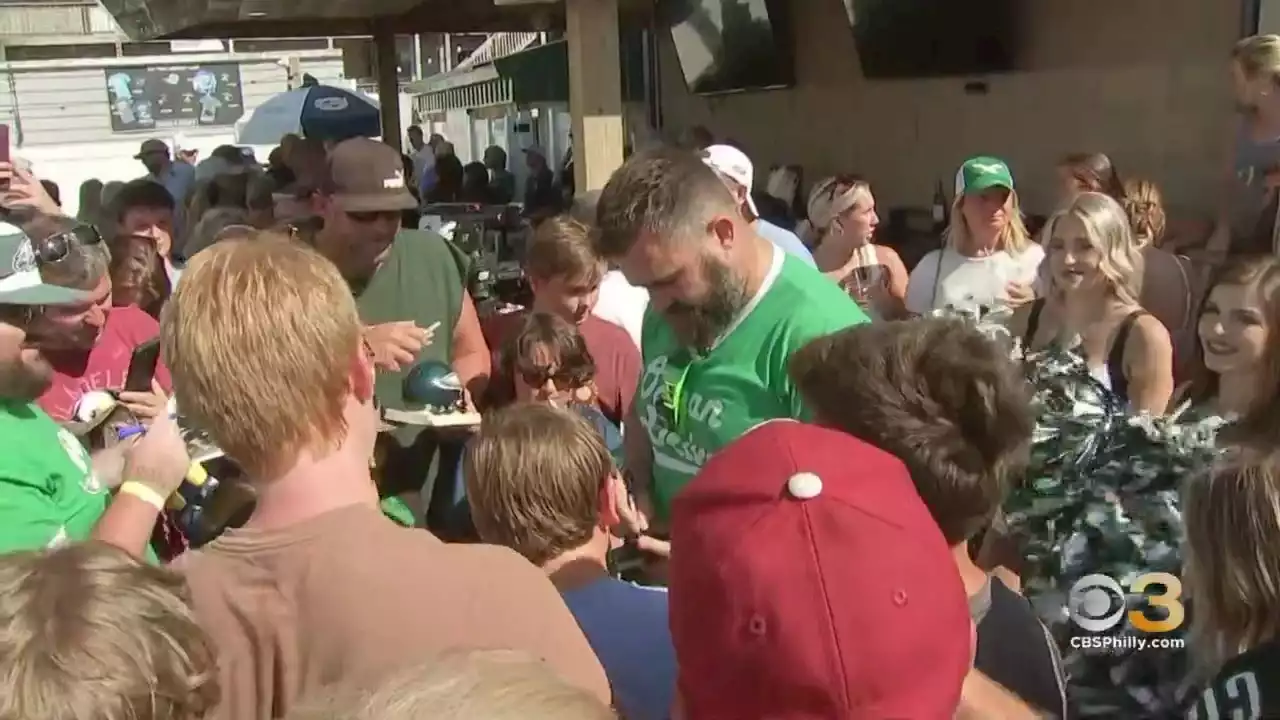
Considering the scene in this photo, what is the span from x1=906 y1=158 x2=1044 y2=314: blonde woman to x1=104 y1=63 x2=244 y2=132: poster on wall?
30.9 m

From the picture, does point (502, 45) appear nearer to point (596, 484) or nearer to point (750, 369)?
point (750, 369)

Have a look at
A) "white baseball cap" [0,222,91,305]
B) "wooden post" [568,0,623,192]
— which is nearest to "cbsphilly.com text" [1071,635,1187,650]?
"white baseball cap" [0,222,91,305]

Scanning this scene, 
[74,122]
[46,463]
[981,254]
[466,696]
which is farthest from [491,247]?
[74,122]

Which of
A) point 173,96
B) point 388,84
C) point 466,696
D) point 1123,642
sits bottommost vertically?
point 1123,642

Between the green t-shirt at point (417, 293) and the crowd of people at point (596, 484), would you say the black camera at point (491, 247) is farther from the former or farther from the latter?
the crowd of people at point (596, 484)

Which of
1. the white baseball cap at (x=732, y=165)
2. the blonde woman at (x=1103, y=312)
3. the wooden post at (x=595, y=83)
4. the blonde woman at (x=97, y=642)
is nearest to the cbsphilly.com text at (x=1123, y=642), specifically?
the blonde woman at (x=1103, y=312)

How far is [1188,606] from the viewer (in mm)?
2260

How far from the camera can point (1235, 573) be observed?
6.06 feet

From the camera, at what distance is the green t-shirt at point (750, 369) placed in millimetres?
2604

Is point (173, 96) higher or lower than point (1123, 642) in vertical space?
higher

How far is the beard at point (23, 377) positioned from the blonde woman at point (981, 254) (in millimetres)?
2952

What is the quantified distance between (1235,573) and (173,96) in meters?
34.4

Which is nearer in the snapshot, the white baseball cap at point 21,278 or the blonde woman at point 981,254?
the white baseball cap at point 21,278

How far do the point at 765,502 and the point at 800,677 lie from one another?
0.20 metres
